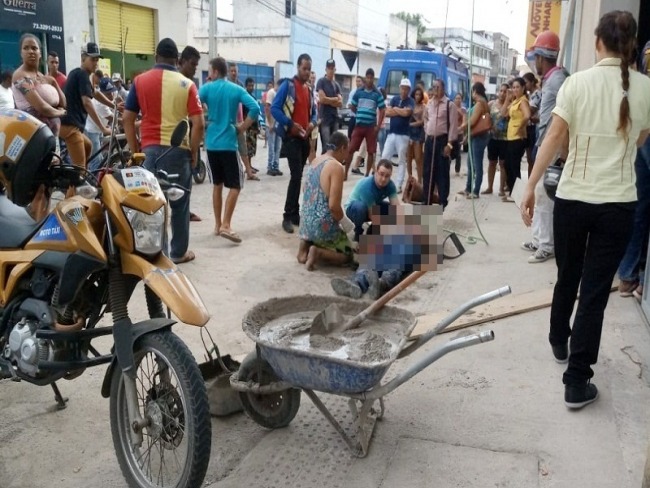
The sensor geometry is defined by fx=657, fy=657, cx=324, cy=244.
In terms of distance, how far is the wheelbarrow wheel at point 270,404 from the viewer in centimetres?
315

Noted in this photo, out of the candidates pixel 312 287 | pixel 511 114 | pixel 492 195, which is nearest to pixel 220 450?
pixel 312 287

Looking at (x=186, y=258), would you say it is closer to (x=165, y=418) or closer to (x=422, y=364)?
(x=165, y=418)

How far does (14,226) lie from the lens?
3.07 metres

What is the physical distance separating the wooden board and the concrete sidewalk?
128 mm

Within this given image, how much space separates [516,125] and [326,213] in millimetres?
4858

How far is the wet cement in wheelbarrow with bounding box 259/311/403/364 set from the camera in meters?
3.10

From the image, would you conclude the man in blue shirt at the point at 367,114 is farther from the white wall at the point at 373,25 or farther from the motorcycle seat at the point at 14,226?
the white wall at the point at 373,25

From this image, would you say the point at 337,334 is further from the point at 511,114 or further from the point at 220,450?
the point at 511,114

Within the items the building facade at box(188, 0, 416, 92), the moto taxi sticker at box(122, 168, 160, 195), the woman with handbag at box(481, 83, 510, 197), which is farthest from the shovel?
the building facade at box(188, 0, 416, 92)

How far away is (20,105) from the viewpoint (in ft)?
24.0

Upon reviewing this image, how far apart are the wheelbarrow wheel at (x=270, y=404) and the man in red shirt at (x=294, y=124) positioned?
4597mm

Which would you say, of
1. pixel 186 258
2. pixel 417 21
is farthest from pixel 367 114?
pixel 417 21

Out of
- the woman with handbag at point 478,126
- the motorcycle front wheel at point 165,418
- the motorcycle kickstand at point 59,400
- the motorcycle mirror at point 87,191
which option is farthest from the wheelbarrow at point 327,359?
the woman with handbag at point 478,126

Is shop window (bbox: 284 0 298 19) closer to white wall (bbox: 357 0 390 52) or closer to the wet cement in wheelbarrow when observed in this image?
white wall (bbox: 357 0 390 52)
